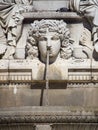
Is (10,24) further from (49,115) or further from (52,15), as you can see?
(49,115)

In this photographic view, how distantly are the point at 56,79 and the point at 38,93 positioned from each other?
0.46 meters

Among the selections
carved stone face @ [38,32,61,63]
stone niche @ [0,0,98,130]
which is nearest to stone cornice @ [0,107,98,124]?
stone niche @ [0,0,98,130]

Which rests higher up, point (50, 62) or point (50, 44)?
point (50, 44)

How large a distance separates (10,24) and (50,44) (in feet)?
3.73

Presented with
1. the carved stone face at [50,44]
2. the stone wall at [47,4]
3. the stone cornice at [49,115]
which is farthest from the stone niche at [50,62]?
the stone cornice at [49,115]

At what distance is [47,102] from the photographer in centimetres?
1244

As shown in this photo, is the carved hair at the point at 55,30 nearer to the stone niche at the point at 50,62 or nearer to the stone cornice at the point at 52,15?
the stone niche at the point at 50,62

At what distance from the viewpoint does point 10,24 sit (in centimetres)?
1330

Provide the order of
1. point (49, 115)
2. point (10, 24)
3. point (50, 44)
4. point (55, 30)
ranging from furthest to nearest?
point (10, 24) < point (55, 30) < point (50, 44) < point (49, 115)

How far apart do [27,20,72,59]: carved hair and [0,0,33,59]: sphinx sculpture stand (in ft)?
1.43

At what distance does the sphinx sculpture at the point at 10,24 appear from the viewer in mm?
13156

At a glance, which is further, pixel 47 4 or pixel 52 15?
pixel 47 4

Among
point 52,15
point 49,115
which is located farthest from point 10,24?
point 49,115

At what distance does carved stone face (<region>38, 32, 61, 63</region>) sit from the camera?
41.7 ft
